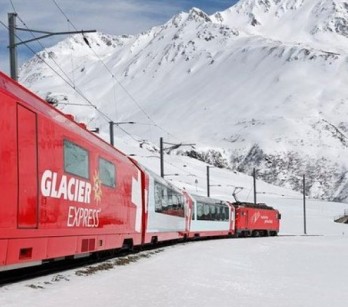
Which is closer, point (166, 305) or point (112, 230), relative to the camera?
point (166, 305)

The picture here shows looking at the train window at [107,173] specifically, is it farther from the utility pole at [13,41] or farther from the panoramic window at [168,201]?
the panoramic window at [168,201]

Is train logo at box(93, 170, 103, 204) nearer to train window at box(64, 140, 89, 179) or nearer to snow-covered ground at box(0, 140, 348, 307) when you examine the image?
train window at box(64, 140, 89, 179)

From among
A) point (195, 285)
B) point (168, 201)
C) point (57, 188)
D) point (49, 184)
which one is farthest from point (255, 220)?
point (49, 184)

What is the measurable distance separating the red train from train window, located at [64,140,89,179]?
0.07ft

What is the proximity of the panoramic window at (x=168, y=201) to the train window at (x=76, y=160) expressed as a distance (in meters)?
11.5

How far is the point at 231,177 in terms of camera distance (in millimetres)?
185000

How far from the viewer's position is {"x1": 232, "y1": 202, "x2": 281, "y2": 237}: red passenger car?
6128 centimetres

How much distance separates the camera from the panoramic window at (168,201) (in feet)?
93.7

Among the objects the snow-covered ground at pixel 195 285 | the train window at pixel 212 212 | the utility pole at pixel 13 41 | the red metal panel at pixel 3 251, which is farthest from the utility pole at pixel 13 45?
the train window at pixel 212 212

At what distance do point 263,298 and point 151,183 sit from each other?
45.6ft

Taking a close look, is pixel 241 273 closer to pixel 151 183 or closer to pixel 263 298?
pixel 263 298

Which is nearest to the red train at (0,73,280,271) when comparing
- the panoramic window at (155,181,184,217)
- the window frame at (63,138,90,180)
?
the window frame at (63,138,90,180)

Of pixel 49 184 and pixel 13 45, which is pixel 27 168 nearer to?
pixel 49 184

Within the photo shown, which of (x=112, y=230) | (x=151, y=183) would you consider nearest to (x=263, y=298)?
(x=112, y=230)
